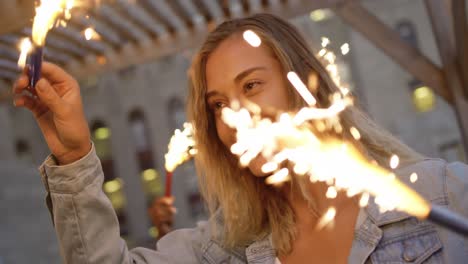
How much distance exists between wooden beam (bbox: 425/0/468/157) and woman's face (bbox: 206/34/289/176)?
6.80ft

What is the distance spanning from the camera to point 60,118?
1265 millimetres

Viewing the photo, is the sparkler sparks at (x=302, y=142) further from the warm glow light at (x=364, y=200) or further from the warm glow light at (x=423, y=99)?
the warm glow light at (x=423, y=99)

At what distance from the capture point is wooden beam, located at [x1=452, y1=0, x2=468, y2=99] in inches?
121

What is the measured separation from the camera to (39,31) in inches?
40.7

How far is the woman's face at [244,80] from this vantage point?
1.63 m

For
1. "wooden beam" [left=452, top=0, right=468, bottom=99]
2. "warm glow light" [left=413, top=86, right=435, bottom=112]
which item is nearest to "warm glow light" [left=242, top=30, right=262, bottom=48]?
"wooden beam" [left=452, top=0, right=468, bottom=99]

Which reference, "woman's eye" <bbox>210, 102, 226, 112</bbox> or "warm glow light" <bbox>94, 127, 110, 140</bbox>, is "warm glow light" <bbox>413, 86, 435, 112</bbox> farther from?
"woman's eye" <bbox>210, 102, 226, 112</bbox>

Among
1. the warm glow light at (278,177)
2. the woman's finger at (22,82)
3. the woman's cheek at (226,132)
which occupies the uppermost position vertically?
the woman's finger at (22,82)

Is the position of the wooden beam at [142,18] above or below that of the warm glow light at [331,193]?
above

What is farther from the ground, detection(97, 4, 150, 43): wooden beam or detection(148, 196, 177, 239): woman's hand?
detection(97, 4, 150, 43): wooden beam

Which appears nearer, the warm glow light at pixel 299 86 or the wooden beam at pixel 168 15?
the warm glow light at pixel 299 86

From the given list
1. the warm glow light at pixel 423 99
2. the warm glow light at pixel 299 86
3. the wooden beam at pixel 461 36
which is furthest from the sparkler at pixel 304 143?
the warm glow light at pixel 423 99

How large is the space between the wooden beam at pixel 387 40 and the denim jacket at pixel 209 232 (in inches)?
79.8

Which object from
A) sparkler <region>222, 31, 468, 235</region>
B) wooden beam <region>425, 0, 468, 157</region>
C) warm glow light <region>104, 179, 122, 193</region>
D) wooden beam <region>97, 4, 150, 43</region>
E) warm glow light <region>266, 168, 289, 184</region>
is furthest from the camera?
warm glow light <region>104, 179, 122, 193</region>
